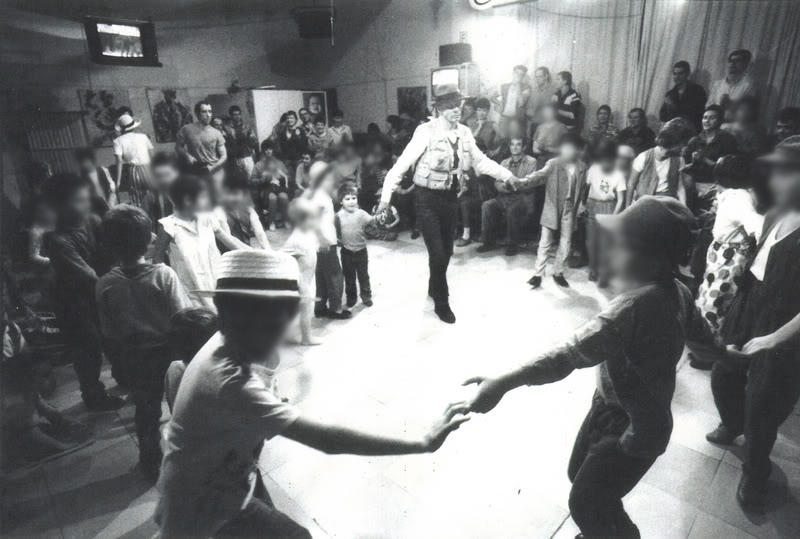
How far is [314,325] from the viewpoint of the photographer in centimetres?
390

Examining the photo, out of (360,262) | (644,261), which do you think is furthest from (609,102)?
(360,262)

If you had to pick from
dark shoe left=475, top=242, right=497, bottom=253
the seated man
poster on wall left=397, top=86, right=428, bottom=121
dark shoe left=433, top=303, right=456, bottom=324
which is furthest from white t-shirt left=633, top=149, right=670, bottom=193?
poster on wall left=397, top=86, right=428, bottom=121

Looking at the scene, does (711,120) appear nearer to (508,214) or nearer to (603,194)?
(603,194)

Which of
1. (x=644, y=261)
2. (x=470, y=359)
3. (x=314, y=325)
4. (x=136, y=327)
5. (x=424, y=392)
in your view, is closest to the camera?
(x=644, y=261)

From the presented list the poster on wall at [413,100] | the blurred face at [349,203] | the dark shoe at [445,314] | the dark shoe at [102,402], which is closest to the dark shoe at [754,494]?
the dark shoe at [445,314]

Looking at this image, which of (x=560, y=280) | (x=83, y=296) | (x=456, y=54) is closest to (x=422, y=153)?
(x=560, y=280)

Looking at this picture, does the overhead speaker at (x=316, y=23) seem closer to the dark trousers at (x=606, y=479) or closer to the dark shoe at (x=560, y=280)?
the dark trousers at (x=606, y=479)

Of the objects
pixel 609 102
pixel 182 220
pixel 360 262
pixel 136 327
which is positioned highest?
pixel 609 102

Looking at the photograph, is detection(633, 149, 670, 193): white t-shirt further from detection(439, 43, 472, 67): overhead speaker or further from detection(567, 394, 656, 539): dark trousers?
detection(439, 43, 472, 67): overhead speaker

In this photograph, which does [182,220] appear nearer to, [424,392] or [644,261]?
[424,392]

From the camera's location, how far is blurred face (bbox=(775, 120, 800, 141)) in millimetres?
1017

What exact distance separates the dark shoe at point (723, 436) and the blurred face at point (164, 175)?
2.77m

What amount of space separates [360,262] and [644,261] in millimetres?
3127

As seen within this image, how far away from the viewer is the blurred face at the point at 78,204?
0.88 meters
